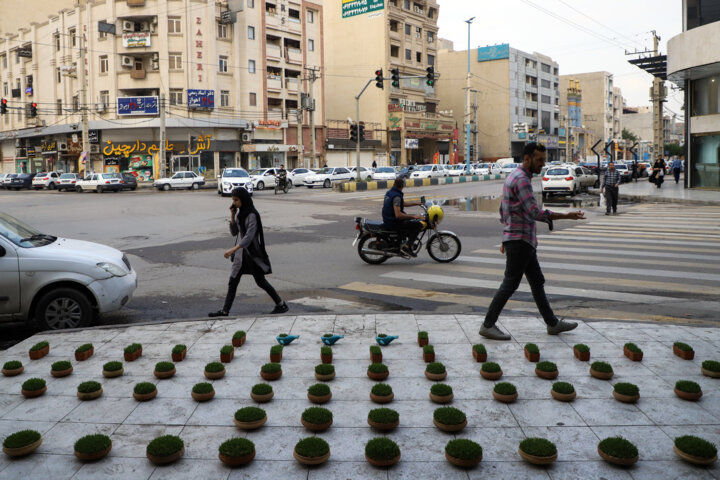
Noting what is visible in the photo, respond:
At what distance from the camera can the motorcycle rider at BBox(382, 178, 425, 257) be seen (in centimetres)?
1116

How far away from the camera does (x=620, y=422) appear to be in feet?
13.6

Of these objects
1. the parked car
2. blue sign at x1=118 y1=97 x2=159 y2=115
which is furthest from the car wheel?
blue sign at x1=118 y1=97 x2=159 y2=115

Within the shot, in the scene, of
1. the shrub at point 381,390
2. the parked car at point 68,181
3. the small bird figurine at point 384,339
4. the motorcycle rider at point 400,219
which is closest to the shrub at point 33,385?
the shrub at point 381,390

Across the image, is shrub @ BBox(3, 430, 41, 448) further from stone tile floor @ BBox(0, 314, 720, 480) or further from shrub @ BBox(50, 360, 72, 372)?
shrub @ BBox(50, 360, 72, 372)

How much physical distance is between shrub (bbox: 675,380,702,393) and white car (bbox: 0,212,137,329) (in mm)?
5904

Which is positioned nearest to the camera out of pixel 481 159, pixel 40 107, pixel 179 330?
pixel 179 330

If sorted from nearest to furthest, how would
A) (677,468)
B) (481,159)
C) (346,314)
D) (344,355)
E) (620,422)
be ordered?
(677,468) → (620,422) → (344,355) → (346,314) → (481,159)

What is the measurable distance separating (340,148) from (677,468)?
59933mm

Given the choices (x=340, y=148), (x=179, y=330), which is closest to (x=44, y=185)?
(x=340, y=148)

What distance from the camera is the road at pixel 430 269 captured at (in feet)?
27.0

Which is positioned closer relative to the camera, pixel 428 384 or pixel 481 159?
pixel 428 384

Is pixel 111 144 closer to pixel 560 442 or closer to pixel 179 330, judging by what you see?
pixel 179 330

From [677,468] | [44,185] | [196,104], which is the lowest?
[677,468]

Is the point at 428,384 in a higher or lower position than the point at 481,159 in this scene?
lower
